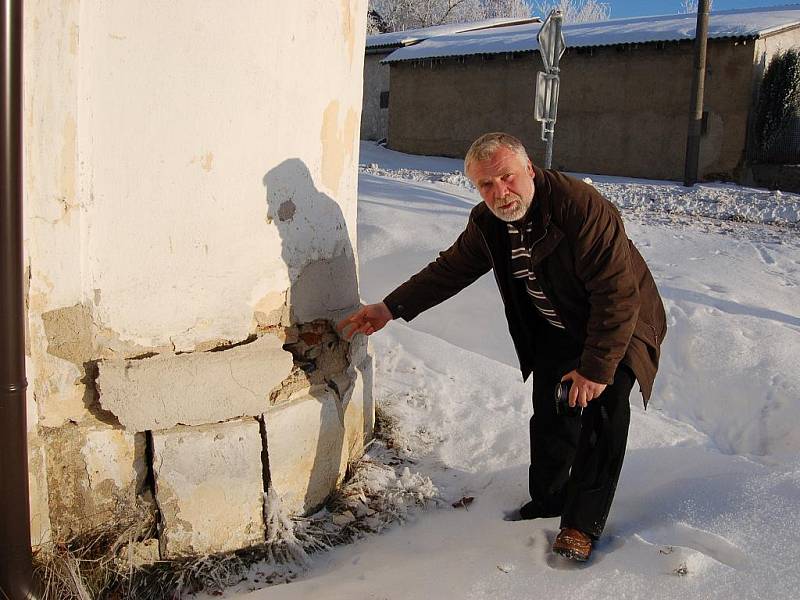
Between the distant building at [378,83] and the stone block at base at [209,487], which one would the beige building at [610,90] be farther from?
the stone block at base at [209,487]

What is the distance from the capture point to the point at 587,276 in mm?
2484

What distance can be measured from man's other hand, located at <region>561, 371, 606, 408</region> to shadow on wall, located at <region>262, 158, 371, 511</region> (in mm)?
1008

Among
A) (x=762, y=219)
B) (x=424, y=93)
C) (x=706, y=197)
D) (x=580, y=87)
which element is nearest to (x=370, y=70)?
(x=424, y=93)

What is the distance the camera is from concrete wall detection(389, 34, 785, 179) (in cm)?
1495

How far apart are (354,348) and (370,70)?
2008 centimetres

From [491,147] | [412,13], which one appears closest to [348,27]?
[491,147]

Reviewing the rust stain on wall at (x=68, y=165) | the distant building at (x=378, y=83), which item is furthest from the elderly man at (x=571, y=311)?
the distant building at (x=378, y=83)

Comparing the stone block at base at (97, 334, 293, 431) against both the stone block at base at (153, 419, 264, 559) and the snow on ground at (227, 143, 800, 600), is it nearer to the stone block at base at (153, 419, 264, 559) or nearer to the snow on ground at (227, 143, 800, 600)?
the stone block at base at (153, 419, 264, 559)

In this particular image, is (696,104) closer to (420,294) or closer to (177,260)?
(420,294)

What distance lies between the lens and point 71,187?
2.33 metres

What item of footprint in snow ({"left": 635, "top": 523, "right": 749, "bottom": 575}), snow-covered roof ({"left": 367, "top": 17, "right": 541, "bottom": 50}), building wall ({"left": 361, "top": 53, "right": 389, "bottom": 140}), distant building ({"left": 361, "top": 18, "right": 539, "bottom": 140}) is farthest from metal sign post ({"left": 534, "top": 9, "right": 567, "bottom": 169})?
snow-covered roof ({"left": 367, "top": 17, "right": 541, "bottom": 50})

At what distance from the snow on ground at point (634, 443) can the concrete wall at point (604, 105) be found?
8295mm

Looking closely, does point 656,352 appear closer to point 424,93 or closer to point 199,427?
point 199,427

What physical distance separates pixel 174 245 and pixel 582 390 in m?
1.43
